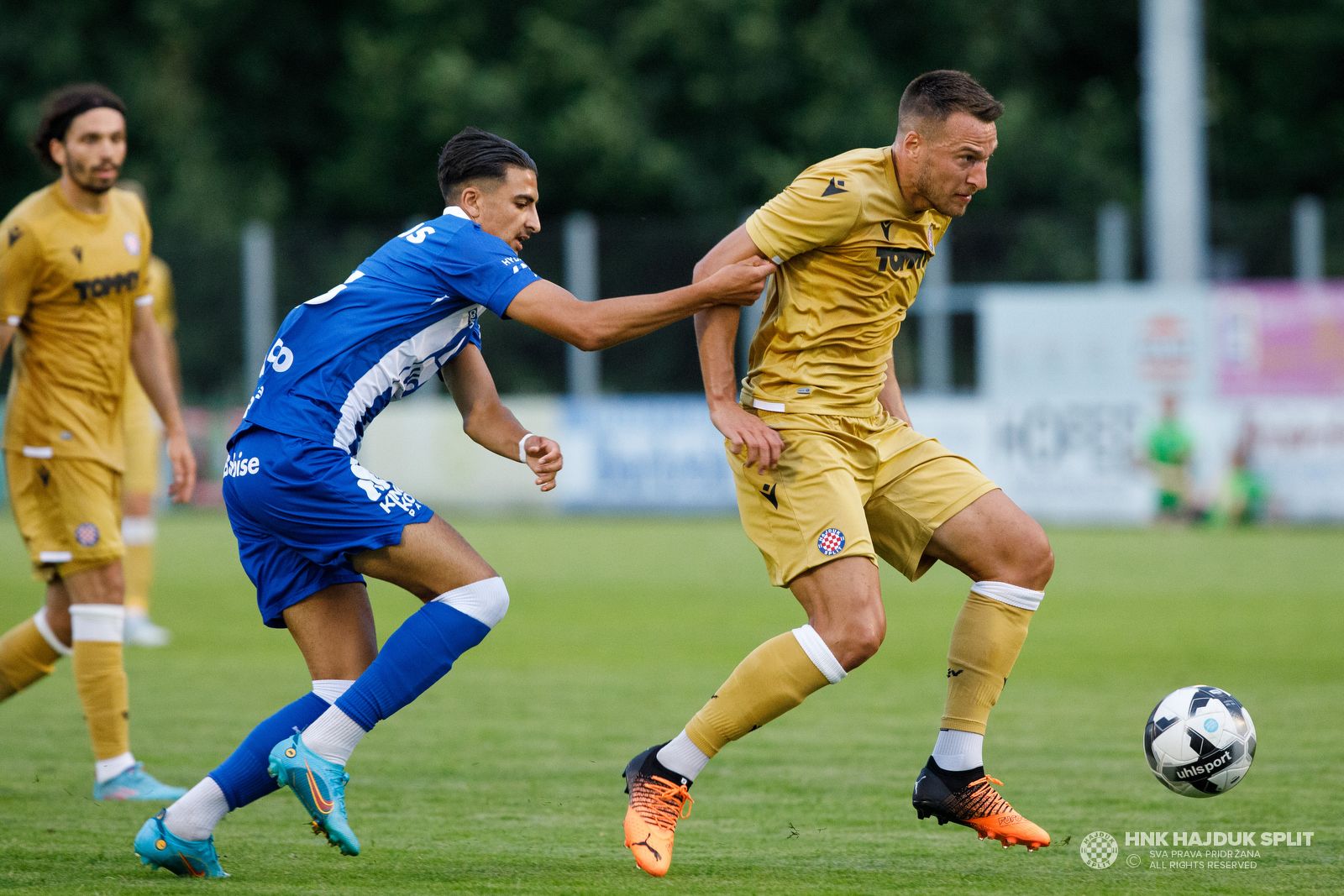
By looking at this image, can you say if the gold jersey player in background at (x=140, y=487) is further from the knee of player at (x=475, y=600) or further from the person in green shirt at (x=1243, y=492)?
the person in green shirt at (x=1243, y=492)

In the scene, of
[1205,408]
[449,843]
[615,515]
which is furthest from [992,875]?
[615,515]

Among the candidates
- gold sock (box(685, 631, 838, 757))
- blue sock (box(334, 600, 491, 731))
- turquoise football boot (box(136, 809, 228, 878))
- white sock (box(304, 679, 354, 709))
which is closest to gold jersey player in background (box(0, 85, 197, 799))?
turquoise football boot (box(136, 809, 228, 878))

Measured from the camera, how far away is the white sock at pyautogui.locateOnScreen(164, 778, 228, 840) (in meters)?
4.52

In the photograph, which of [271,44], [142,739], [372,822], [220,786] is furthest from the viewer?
[271,44]

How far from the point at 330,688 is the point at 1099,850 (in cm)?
232

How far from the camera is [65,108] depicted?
5781 millimetres

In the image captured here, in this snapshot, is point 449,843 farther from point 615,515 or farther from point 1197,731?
point 615,515

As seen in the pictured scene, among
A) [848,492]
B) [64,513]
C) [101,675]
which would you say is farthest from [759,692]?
[64,513]

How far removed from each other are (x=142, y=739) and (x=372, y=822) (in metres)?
2.05

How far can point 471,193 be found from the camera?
4727 mm

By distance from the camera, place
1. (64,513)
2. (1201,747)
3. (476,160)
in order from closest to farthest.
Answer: (476,160) → (1201,747) → (64,513)

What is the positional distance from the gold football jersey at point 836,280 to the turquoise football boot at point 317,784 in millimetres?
1738

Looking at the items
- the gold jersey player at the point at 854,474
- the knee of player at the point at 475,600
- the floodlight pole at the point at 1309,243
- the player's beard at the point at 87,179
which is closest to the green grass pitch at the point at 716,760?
the gold jersey player at the point at 854,474

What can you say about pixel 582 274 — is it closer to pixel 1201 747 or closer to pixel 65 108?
pixel 65 108
